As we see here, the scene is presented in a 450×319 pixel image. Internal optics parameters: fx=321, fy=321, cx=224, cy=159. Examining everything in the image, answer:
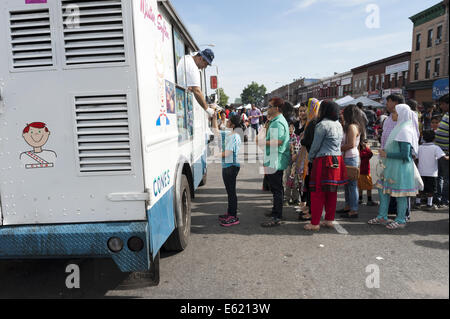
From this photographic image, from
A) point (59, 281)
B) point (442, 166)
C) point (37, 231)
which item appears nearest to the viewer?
point (37, 231)

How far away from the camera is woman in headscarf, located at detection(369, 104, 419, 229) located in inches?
183

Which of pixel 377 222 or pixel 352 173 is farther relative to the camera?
pixel 352 173

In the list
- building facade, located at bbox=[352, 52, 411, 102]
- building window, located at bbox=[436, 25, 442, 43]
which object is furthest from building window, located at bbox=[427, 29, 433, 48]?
building facade, located at bbox=[352, 52, 411, 102]

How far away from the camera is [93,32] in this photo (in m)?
2.65

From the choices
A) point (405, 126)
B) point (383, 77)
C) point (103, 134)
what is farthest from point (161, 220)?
point (383, 77)

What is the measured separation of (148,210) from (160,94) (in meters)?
1.20

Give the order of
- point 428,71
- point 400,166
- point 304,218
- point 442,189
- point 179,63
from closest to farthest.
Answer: point 179,63 → point 400,166 → point 304,218 → point 442,189 → point 428,71

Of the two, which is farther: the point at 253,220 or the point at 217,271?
the point at 253,220

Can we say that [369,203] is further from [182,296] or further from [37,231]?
[37,231]

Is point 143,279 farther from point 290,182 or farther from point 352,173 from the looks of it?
point 290,182

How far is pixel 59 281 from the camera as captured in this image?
356cm

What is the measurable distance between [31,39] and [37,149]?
2.96 ft

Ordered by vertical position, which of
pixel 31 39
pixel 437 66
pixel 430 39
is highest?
pixel 430 39
